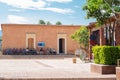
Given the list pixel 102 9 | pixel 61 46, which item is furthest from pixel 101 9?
pixel 61 46

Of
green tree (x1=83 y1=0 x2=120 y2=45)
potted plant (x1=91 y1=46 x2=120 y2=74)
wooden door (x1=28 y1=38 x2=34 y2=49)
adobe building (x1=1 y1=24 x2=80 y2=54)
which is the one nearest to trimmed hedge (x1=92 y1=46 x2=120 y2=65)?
potted plant (x1=91 y1=46 x2=120 y2=74)

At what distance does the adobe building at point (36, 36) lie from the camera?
4444 centimetres

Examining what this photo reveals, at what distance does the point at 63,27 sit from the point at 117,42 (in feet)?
78.1

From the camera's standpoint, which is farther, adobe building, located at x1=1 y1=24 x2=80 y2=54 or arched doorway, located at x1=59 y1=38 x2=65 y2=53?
arched doorway, located at x1=59 y1=38 x2=65 y2=53

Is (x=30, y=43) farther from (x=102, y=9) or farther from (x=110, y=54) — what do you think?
(x=102, y=9)

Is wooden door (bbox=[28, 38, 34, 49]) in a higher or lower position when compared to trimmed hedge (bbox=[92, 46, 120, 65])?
higher

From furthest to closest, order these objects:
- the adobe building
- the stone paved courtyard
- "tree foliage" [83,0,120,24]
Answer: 1. the adobe building
2. the stone paved courtyard
3. "tree foliage" [83,0,120,24]

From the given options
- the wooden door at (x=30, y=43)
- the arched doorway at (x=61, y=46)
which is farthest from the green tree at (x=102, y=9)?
the arched doorway at (x=61, y=46)

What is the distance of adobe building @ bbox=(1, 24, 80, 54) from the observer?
4444 cm

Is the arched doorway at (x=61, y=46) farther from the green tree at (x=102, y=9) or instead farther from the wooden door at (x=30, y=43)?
the green tree at (x=102, y=9)

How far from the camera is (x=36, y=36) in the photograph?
148ft

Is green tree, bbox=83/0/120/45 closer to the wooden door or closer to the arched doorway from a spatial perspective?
the wooden door

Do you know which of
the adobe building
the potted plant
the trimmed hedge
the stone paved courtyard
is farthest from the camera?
the adobe building

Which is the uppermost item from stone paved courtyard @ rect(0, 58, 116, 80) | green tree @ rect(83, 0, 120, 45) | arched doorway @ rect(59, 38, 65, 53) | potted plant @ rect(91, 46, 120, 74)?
green tree @ rect(83, 0, 120, 45)
